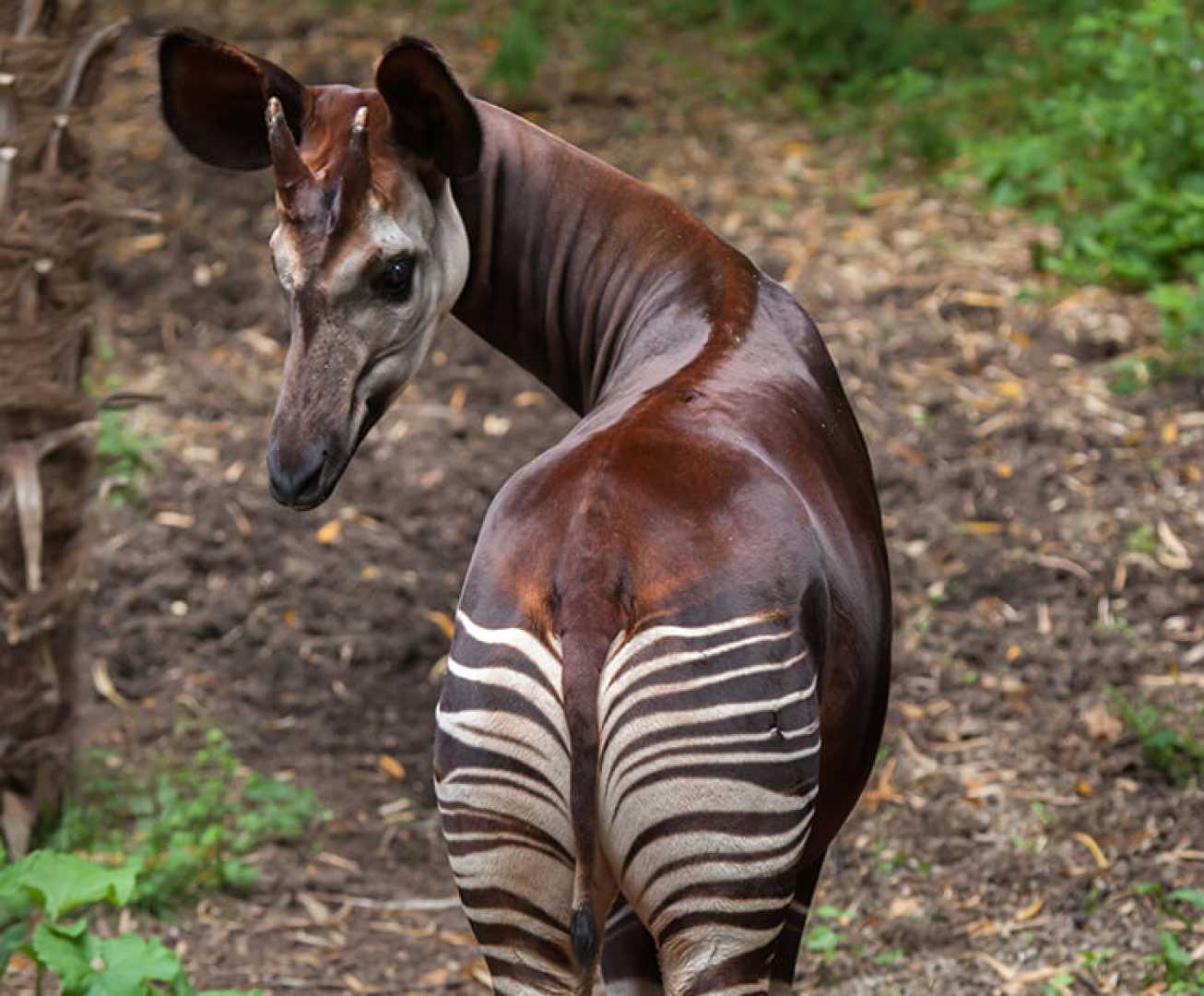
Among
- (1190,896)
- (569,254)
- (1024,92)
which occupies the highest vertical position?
(569,254)

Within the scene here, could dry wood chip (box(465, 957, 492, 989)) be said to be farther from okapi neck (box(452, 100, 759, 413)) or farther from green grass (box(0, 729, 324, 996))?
okapi neck (box(452, 100, 759, 413))

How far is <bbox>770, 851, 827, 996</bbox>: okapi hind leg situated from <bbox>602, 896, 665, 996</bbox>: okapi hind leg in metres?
0.20

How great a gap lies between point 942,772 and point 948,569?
3.04ft

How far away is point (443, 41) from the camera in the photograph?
9.36 meters

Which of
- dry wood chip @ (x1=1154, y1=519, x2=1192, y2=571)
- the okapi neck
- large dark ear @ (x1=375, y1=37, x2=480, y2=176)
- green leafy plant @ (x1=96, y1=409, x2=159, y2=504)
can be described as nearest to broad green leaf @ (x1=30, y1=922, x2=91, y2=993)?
the okapi neck

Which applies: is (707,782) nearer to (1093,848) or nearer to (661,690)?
(661,690)

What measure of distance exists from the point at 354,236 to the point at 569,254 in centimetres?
58

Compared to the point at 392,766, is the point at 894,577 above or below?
above

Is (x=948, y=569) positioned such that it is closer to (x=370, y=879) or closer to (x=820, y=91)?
(x=370, y=879)

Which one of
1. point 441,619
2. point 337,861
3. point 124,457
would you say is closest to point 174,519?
point 124,457

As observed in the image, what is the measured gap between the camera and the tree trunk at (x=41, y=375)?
4.15 m

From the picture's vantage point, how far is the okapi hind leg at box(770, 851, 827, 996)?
3.02 m

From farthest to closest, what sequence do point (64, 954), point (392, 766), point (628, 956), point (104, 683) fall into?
point (104, 683) < point (392, 766) < point (64, 954) < point (628, 956)

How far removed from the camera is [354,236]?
2.89 metres
